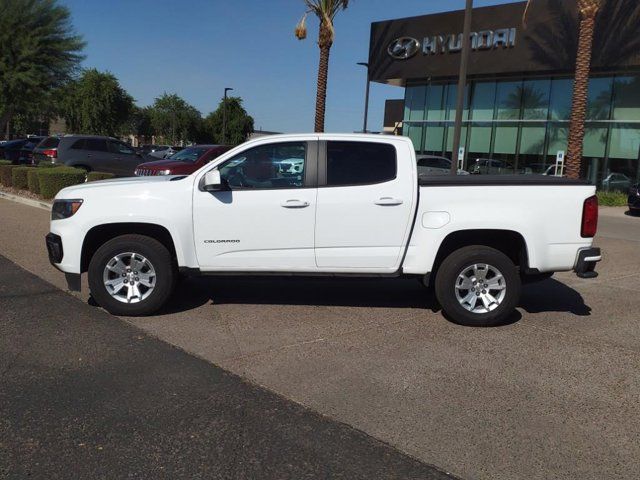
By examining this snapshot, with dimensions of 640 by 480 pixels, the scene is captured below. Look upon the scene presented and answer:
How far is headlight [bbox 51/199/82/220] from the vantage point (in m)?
5.91

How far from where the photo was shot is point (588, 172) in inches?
965

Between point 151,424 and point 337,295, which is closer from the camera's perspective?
point 151,424

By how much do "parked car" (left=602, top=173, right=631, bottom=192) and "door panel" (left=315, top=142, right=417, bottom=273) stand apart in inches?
810

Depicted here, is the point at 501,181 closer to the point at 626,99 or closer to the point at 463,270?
the point at 463,270

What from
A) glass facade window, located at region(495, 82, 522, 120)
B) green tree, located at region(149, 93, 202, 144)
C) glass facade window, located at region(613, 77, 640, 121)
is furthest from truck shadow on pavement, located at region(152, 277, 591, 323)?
green tree, located at region(149, 93, 202, 144)

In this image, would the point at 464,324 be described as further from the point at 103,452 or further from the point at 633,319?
the point at 103,452

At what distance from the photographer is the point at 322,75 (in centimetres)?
1952

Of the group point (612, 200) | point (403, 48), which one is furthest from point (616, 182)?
point (403, 48)

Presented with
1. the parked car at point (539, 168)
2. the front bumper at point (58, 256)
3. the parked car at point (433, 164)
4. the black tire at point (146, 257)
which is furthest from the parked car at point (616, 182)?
the front bumper at point (58, 256)

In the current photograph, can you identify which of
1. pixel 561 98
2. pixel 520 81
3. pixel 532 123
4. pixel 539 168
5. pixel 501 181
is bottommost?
pixel 501 181

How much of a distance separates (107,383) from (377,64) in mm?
27693

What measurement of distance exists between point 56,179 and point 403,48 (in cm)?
1905

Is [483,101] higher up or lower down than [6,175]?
higher up

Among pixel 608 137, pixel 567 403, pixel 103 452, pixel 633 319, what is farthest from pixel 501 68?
pixel 103 452
